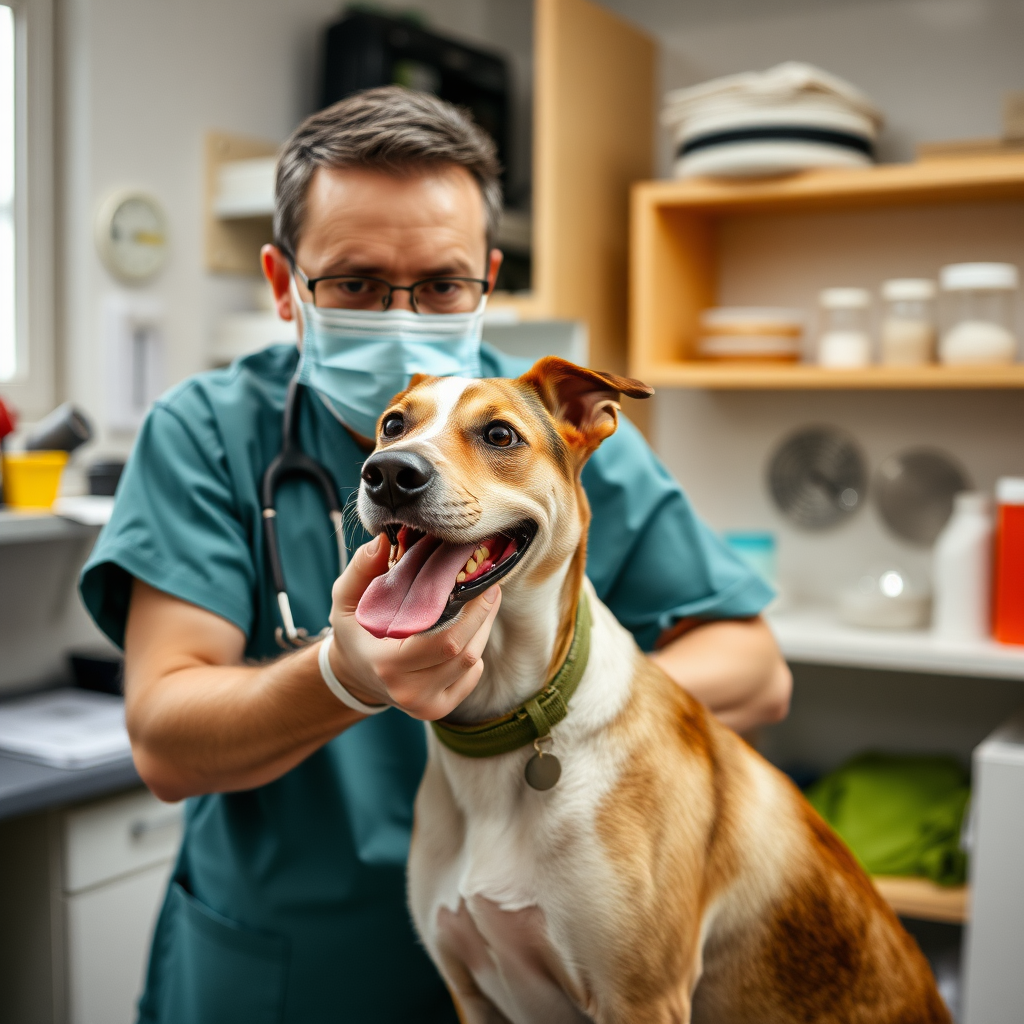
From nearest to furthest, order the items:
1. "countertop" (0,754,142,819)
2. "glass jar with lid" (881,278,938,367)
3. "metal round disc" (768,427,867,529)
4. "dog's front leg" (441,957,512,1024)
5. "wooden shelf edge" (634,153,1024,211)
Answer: "dog's front leg" (441,957,512,1024)
"countertop" (0,754,142,819)
"wooden shelf edge" (634,153,1024,211)
"glass jar with lid" (881,278,938,367)
"metal round disc" (768,427,867,529)

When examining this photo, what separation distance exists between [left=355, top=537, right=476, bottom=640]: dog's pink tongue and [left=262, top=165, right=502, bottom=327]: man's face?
1.22 ft

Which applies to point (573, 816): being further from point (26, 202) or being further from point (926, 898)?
point (26, 202)

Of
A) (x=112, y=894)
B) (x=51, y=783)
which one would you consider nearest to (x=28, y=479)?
(x=51, y=783)

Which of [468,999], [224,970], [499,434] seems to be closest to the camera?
[499,434]

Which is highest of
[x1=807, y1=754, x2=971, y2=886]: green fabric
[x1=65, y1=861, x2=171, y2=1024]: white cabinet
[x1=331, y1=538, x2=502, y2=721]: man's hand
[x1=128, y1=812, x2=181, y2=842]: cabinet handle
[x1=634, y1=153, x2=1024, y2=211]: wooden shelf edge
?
[x1=634, y1=153, x2=1024, y2=211]: wooden shelf edge

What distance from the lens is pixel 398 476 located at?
2.36ft

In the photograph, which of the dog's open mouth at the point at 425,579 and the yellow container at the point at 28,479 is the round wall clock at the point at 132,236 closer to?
the yellow container at the point at 28,479

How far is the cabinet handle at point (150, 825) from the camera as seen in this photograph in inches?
78.9

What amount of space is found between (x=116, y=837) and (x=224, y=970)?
3.17ft

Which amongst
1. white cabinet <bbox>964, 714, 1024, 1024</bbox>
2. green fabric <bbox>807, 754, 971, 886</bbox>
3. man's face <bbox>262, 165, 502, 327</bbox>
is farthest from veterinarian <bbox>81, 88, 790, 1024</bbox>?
green fabric <bbox>807, 754, 971, 886</bbox>

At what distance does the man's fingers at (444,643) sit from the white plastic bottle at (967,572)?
1.73 meters

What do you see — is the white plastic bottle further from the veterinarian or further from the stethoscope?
the stethoscope

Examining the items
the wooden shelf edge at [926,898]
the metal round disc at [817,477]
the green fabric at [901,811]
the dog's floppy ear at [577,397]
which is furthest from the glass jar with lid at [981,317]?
the dog's floppy ear at [577,397]

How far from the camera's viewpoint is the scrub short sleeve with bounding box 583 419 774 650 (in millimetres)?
1191
